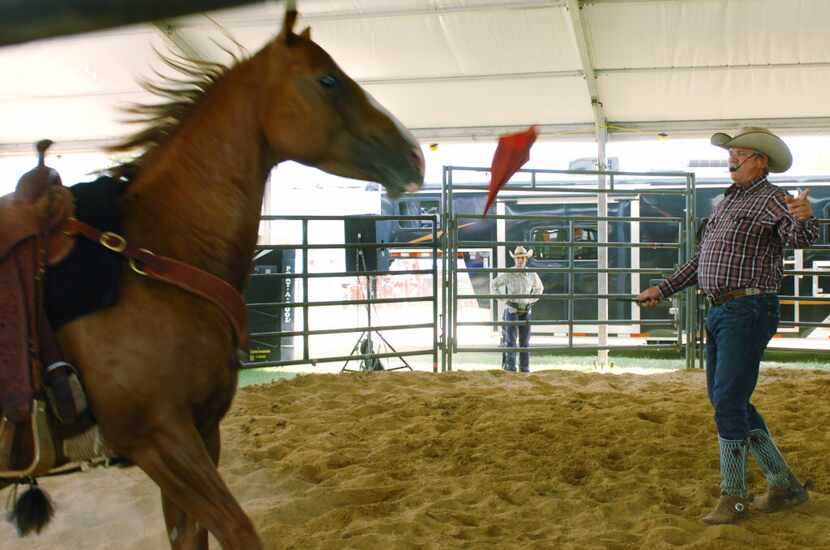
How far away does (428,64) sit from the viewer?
8586mm

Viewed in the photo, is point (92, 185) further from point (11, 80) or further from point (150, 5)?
point (11, 80)

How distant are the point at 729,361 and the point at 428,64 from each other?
20.5ft

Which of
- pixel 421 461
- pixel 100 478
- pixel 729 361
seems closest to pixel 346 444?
pixel 421 461

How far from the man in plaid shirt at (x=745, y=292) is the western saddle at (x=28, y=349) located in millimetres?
2556

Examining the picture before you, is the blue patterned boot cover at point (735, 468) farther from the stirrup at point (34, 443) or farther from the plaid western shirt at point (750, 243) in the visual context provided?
the stirrup at point (34, 443)

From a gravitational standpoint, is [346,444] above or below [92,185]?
below

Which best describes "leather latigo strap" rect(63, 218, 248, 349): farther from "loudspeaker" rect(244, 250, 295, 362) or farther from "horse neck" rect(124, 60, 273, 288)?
"loudspeaker" rect(244, 250, 295, 362)

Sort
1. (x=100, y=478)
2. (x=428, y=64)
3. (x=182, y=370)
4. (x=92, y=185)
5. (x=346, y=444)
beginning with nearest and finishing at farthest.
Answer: (x=182, y=370)
(x=92, y=185)
(x=100, y=478)
(x=346, y=444)
(x=428, y=64)

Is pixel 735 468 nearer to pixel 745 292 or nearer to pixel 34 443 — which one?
pixel 745 292

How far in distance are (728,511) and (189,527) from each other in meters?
2.26

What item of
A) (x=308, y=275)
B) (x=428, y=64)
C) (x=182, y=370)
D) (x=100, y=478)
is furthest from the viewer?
(x=428, y=64)

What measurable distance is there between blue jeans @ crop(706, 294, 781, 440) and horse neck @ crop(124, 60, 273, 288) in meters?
2.05

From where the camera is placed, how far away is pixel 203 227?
2213 millimetres

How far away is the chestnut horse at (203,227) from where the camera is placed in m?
1.92
